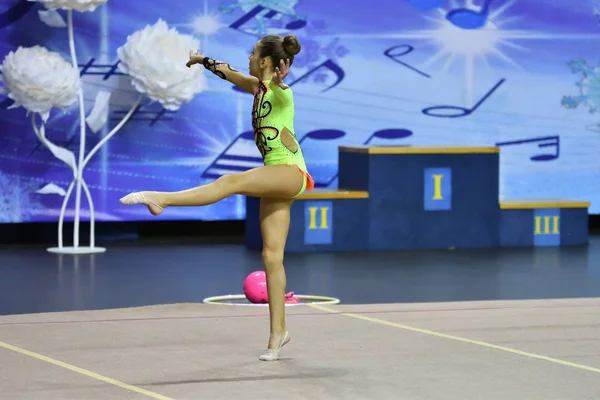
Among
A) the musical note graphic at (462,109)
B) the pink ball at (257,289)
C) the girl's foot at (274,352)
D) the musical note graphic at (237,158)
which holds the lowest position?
the girl's foot at (274,352)

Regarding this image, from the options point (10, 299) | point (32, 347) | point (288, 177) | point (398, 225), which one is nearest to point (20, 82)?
point (10, 299)

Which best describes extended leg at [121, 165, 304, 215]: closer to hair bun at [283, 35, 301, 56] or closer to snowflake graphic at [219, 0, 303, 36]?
hair bun at [283, 35, 301, 56]

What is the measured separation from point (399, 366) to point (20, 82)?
4764 millimetres

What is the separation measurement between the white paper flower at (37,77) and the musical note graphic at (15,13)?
2.17 feet

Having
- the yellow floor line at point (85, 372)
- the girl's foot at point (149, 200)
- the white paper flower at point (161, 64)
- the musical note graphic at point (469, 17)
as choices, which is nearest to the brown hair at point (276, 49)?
the girl's foot at point (149, 200)

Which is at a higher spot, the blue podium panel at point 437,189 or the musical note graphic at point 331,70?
the musical note graphic at point 331,70

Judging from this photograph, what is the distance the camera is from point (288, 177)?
4.76 m

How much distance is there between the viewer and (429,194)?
9508 millimetres

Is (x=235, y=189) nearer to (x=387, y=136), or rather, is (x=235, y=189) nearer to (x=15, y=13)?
(x=15, y=13)

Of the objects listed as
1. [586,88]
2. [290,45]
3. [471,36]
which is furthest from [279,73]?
[586,88]

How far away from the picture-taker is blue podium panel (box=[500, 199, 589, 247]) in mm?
9688

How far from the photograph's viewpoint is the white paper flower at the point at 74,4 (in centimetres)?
877

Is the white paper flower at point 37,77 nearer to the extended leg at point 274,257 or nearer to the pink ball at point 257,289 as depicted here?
the pink ball at point 257,289

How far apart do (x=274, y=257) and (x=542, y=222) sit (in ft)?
17.3
